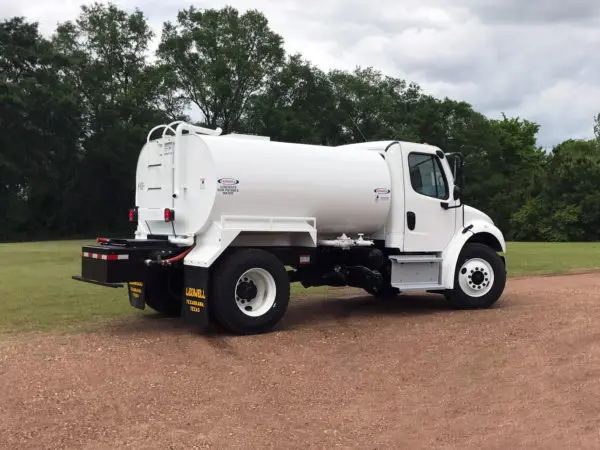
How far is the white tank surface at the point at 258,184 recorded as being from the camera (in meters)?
9.84

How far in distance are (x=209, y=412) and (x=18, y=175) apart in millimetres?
52346

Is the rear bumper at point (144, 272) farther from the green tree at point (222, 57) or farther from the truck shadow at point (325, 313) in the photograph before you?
the green tree at point (222, 57)

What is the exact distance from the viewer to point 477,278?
1230 centimetres

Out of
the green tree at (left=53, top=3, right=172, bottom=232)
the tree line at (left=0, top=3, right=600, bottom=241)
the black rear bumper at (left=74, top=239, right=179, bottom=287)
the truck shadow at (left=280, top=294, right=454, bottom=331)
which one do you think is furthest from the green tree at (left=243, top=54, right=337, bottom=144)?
the black rear bumper at (left=74, top=239, right=179, bottom=287)

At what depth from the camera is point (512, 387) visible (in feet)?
22.8

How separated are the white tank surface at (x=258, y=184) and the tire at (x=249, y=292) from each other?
25.9 inches

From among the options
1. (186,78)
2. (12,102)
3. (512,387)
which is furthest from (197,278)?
(186,78)

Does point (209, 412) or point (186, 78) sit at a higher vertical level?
point (186, 78)

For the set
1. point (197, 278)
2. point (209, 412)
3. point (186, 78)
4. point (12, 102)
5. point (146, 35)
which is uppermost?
point (146, 35)

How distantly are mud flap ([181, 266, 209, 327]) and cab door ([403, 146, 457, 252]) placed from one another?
12.3ft

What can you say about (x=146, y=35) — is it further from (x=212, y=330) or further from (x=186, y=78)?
(x=212, y=330)

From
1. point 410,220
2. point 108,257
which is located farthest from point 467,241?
point 108,257

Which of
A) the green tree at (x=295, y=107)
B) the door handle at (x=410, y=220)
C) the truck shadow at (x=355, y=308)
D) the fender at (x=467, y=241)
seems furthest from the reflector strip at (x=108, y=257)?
the green tree at (x=295, y=107)

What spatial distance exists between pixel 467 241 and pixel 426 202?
46.3 inches
